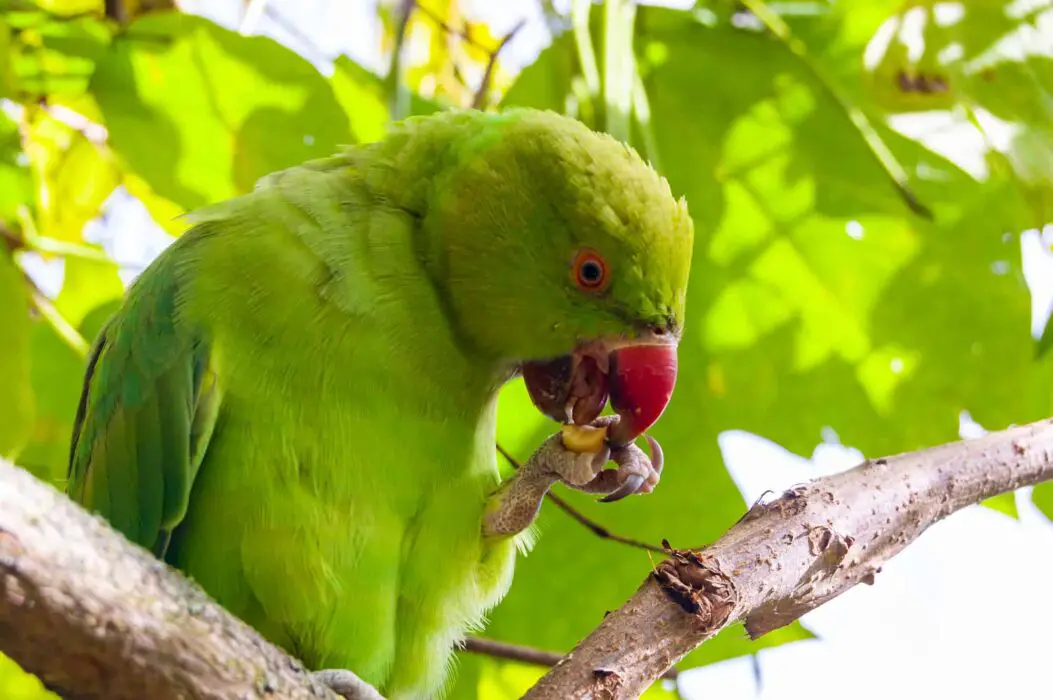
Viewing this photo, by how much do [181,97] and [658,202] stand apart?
114 cm

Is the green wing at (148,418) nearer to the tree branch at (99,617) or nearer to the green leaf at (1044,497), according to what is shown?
the tree branch at (99,617)

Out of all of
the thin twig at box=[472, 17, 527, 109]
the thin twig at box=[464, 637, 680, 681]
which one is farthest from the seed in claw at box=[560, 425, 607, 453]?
the thin twig at box=[472, 17, 527, 109]

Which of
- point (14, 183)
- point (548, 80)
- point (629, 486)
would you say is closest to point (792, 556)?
point (629, 486)

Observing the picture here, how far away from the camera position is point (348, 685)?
5.09 feet

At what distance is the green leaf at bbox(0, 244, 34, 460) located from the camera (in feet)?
6.30

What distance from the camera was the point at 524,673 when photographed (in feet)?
7.62

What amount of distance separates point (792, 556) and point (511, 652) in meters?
0.88

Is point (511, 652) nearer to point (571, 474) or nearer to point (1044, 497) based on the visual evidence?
point (571, 474)

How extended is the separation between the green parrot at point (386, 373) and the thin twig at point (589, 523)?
0.22 m

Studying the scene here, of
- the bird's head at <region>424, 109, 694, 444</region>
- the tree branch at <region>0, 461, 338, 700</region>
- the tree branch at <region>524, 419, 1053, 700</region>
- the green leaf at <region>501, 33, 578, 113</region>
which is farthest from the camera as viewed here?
the green leaf at <region>501, 33, 578, 113</region>

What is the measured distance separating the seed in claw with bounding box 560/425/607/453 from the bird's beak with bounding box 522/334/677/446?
0.06 feet

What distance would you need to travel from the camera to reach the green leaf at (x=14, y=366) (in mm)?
1919

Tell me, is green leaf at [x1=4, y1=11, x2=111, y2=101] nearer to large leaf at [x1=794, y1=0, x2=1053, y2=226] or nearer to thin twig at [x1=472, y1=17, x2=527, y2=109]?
thin twig at [x1=472, y1=17, x2=527, y2=109]

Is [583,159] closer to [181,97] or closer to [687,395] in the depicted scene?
[687,395]
